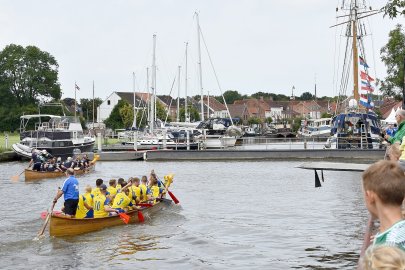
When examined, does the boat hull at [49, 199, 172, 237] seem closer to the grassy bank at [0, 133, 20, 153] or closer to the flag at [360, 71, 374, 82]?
the flag at [360, 71, 374, 82]

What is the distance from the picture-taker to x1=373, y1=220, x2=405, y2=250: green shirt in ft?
14.6

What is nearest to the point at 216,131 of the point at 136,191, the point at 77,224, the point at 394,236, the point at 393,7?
the point at 136,191

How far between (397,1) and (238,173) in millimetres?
27725

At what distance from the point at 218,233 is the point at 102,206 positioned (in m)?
3.59

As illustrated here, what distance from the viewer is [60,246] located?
16.8 metres

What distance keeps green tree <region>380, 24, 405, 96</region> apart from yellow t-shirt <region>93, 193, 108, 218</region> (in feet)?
147

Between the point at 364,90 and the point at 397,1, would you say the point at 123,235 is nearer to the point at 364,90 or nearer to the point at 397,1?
the point at 397,1

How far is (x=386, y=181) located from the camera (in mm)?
4398

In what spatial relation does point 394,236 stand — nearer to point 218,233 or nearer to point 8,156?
point 218,233

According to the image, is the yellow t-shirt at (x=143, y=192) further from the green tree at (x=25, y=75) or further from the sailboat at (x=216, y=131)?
the green tree at (x=25, y=75)

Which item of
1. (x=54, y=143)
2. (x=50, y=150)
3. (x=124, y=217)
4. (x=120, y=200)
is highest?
(x=54, y=143)

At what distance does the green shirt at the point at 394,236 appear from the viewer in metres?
4.46

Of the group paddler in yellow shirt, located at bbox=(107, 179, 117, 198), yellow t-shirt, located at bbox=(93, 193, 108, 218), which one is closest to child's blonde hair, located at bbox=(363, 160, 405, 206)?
yellow t-shirt, located at bbox=(93, 193, 108, 218)

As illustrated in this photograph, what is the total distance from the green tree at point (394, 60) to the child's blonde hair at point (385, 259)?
2249 inches
